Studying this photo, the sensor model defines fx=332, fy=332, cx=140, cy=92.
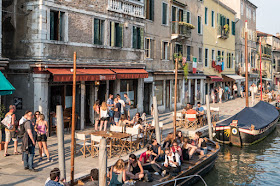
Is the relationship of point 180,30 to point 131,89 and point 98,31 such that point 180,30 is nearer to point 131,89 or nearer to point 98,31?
point 131,89

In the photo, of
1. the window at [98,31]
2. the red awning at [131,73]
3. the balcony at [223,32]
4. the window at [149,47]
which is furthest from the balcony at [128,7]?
the balcony at [223,32]

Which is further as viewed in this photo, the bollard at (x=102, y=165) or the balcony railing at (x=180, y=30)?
the balcony railing at (x=180, y=30)

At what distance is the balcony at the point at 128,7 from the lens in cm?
1870

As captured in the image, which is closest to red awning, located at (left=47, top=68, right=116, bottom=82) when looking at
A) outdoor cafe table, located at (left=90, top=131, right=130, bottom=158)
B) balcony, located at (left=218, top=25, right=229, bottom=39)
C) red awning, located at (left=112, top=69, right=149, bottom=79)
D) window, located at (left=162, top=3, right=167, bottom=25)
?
red awning, located at (left=112, top=69, right=149, bottom=79)

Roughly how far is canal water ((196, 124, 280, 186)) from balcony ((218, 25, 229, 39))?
1878 cm

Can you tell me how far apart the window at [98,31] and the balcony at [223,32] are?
20545mm

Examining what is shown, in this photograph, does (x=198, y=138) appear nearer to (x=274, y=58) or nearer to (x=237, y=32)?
(x=237, y=32)

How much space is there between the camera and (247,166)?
577 inches

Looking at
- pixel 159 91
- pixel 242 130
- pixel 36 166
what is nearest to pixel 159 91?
pixel 159 91

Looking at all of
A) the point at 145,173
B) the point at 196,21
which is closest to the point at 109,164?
the point at 145,173

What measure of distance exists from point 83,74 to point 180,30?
1323cm

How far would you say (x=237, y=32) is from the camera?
43156 mm

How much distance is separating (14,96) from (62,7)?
470 cm

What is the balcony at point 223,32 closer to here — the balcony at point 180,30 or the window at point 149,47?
the balcony at point 180,30
